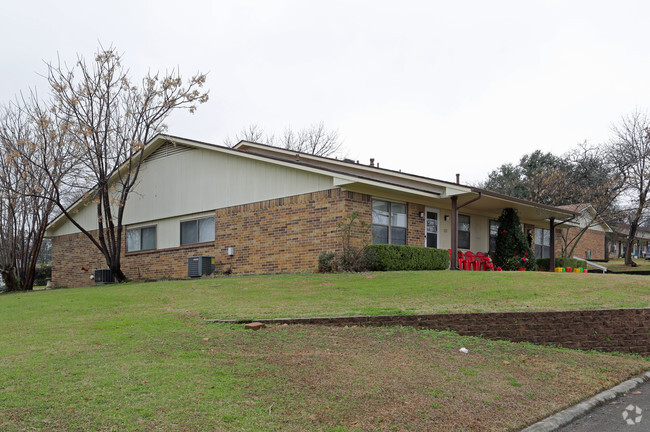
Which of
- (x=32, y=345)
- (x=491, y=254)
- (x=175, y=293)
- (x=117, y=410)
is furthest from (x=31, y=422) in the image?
(x=491, y=254)

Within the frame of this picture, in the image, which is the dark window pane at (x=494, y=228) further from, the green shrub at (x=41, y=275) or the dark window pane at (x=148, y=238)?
the green shrub at (x=41, y=275)

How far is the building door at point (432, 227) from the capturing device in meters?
18.8

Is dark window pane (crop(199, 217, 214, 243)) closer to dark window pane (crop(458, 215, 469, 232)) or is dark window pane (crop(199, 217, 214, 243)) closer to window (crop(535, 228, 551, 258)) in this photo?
dark window pane (crop(458, 215, 469, 232))

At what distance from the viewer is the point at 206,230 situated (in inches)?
796

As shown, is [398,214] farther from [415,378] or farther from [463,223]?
[415,378]

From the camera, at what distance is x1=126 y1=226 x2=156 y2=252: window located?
877 inches

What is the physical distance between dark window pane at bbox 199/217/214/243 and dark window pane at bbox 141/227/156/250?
9.38 ft

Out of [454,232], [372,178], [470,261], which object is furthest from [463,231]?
[372,178]

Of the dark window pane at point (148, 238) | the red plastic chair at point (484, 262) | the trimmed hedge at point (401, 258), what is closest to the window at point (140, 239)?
the dark window pane at point (148, 238)

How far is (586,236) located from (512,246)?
1731cm

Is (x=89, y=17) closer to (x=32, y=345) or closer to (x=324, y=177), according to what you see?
(x=324, y=177)

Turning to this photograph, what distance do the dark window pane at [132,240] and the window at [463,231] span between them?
42.2ft

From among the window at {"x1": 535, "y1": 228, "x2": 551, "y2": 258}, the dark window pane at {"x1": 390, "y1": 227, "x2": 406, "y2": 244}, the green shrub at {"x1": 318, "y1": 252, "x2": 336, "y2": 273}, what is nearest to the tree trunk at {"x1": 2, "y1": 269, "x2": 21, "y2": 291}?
the green shrub at {"x1": 318, "y1": 252, "x2": 336, "y2": 273}

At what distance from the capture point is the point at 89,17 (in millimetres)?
15594
